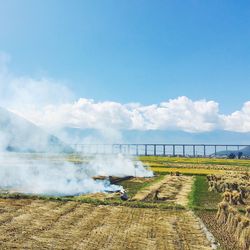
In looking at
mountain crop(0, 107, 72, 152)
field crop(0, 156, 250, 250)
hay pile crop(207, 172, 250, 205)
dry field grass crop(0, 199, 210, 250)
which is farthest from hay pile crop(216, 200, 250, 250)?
mountain crop(0, 107, 72, 152)

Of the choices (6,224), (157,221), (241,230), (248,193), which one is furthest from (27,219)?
(248,193)

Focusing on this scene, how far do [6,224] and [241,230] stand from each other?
13427 millimetres

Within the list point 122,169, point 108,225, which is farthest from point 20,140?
point 108,225

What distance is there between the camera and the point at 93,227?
23.4 metres

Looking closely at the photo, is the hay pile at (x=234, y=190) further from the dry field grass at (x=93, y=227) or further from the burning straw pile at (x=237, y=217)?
the dry field grass at (x=93, y=227)

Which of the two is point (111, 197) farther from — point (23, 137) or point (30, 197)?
point (23, 137)

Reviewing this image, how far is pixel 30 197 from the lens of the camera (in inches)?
1344

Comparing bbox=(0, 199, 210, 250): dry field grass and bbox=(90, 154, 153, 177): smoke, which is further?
bbox=(90, 154, 153, 177): smoke

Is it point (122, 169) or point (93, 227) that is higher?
point (122, 169)

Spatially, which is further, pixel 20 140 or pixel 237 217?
pixel 20 140

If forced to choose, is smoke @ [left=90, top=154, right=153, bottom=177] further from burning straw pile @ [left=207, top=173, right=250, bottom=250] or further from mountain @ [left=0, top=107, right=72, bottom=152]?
mountain @ [left=0, top=107, right=72, bottom=152]

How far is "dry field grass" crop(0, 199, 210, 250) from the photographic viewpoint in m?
19.8

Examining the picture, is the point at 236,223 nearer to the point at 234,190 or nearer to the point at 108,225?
the point at 108,225

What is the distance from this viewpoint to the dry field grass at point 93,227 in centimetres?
1977
